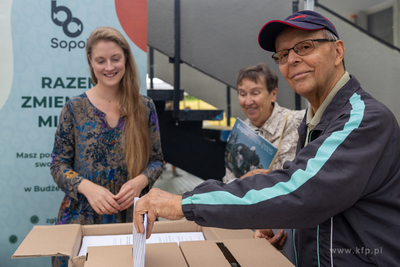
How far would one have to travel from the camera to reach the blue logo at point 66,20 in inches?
90.0

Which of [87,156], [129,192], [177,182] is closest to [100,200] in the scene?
[129,192]

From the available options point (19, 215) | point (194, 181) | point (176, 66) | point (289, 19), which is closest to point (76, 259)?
point (289, 19)

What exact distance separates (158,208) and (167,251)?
19 centimetres

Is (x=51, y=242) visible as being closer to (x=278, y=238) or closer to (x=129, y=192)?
(x=129, y=192)

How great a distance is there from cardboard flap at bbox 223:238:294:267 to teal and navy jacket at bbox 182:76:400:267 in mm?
110

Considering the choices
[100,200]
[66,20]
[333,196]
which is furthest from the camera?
[66,20]

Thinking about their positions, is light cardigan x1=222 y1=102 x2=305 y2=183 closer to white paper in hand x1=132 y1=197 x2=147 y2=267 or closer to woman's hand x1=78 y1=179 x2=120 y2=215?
woman's hand x1=78 y1=179 x2=120 y2=215

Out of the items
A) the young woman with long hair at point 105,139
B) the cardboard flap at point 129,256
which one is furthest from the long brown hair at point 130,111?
the cardboard flap at point 129,256

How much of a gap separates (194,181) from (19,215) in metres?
4.12

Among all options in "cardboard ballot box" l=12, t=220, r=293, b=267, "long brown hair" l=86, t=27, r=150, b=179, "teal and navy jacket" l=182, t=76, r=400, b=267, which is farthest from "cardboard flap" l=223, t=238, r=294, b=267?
"long brown hair" l=86, t=27, r=150, b=179

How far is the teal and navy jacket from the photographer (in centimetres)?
76

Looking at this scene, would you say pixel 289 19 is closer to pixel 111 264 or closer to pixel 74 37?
pixel 111 264

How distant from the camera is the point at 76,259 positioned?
937 millimetres

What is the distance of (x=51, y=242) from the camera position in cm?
102
